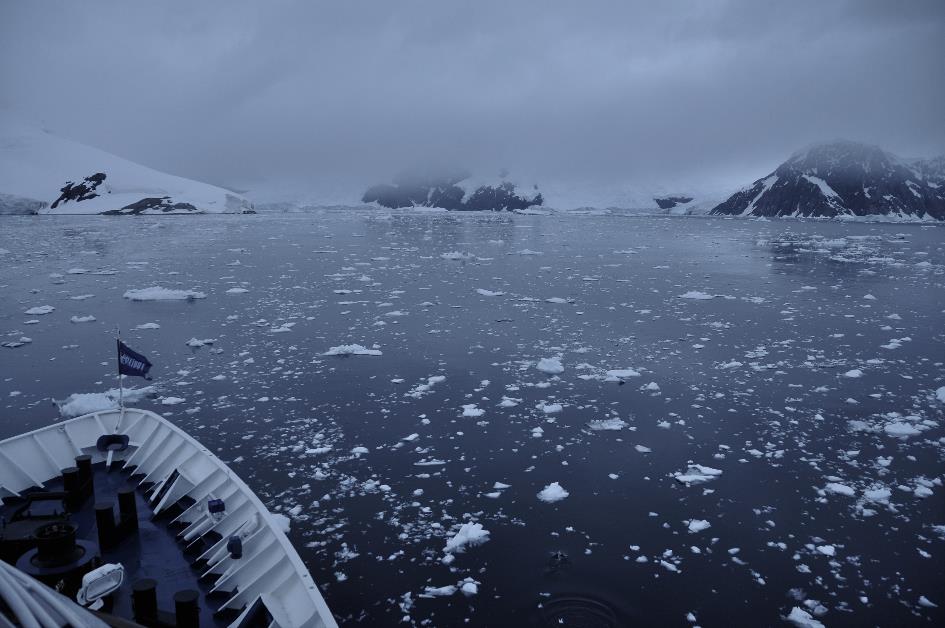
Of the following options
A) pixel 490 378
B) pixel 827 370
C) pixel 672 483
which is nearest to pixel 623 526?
pixel 672 483

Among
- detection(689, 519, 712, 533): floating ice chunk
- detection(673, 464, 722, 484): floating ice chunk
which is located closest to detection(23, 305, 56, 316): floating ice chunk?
detection(673, 464, 722, 484): floating ice chunk

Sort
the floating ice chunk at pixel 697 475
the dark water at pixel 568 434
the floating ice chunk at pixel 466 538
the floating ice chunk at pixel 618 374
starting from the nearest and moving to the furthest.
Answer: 1. the dark water at pixel 568 434
2. the floating ice chunk at pixel 466 538
3. the floating ice chunk at pixel 697 475
4. the floating ice chunk at pixel 618 374

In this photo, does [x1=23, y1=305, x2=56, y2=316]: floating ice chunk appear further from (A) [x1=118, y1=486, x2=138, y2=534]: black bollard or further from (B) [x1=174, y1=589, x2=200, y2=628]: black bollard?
(B) [x1=174, y1=589, x2=200, y2=628]: black bollard

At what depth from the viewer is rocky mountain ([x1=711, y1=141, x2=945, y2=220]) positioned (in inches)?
6127

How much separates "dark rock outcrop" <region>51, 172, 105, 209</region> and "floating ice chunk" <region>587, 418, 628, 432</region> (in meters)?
150

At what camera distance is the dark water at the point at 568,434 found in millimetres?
6102

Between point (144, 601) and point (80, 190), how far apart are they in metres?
155

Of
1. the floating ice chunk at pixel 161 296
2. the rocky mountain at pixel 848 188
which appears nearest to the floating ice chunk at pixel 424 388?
the floating ice chunk at pixel 161 296

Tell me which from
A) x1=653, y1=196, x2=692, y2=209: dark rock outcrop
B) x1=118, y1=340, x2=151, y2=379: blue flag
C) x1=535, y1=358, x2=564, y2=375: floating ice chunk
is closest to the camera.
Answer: x1=118, y1=340, x2=151, y2=379: blue flag

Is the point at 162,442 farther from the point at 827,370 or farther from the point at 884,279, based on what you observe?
the point at 884,279

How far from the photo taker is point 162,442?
854cm

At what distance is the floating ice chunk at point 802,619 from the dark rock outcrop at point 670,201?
16447 centimetres

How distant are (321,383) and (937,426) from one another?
483 inches

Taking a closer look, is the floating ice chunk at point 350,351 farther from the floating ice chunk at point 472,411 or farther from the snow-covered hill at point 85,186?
the snow-covered hill at point 85,186
